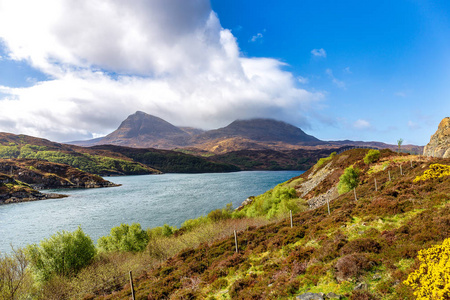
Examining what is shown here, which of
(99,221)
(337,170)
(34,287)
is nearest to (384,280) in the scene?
(34,287)

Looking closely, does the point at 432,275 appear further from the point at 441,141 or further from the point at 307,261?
the point at 441,141

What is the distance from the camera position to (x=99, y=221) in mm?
62094

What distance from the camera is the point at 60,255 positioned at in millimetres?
28000

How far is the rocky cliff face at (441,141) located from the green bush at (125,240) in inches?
2325

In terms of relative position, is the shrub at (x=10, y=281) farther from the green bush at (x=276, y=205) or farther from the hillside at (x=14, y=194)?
the hillside at (x=14, y=194)

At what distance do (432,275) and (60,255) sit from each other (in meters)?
35.6

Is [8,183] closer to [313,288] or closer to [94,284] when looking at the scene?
[94,284]

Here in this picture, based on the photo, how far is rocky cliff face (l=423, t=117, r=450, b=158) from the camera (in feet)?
156

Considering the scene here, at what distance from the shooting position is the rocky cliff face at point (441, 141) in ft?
156

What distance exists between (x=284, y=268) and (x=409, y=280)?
22.9ft

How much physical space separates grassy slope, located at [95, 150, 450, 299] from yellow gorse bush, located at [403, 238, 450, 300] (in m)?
0.45

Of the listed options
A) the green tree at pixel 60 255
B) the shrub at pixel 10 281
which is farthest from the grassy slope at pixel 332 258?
the green tree at pixel 60 255

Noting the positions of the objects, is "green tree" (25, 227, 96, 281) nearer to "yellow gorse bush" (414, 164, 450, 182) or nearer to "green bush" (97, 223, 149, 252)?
"green bush" (97, 223, 149, 252)

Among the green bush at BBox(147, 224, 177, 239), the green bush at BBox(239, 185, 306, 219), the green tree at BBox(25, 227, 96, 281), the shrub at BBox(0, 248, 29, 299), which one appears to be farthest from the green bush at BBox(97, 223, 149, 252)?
the green bush at BBox(239, 185, 306, 219)
